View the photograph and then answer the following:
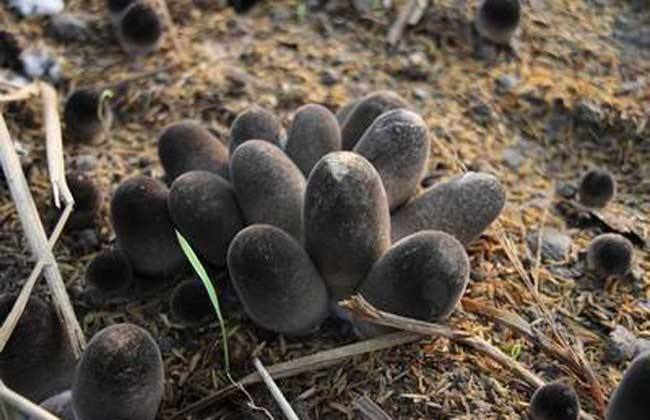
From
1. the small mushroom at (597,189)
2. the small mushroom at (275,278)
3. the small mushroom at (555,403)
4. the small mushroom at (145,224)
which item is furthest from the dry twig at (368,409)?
the small mushroom at (597,189)

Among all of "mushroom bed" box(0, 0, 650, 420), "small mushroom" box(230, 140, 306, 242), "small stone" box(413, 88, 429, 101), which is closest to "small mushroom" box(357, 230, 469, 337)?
"mushroom bed" box(0, 0, 650, 420)

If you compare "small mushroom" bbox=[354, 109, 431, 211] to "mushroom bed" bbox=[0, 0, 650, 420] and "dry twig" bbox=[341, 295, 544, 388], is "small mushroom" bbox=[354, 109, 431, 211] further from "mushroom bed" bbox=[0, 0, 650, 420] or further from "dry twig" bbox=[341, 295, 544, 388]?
"dry twig" bbox=[341, 295, 544, 388]

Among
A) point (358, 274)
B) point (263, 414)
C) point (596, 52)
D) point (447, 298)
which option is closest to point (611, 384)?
point (447, 298)

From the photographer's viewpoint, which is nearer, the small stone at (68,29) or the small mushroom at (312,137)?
the small mushroom at (312,137)

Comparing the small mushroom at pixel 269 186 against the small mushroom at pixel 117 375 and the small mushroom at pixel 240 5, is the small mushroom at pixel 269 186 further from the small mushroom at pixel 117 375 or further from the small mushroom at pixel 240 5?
the small mushroom at pixel 240 5

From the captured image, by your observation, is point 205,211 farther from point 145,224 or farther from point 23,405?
point 23,405

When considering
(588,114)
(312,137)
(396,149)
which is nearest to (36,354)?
(312,137)

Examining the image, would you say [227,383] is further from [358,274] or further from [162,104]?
[162,104]
